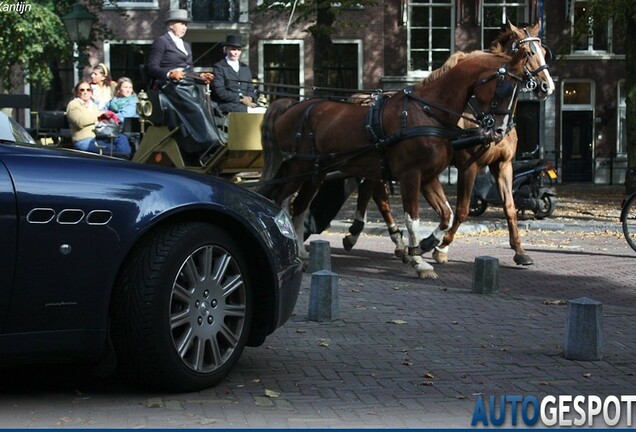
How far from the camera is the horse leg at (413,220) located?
12.1 metres

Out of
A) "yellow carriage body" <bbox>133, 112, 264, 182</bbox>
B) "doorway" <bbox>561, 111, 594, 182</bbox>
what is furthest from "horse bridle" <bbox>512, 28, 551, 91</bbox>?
"doorway" <bbox>561, 111, 594, 182</bbox>

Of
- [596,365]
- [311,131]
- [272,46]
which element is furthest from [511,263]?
[272,46]

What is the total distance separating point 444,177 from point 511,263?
78.4ft

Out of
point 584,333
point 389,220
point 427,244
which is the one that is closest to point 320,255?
point 427,244

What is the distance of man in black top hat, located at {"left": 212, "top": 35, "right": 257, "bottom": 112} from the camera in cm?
1412

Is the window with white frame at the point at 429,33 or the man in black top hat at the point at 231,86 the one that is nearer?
the man in black top hat at the point at 231,86

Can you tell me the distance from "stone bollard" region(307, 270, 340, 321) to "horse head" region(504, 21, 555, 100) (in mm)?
4097

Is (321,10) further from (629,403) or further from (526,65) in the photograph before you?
(629,403)

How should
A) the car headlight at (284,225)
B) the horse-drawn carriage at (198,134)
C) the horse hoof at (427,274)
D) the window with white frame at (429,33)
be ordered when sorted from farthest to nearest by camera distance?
the window with white frame at (429,33), the horse-drawn carriage at (198,134), the horse hoof at (427,274), the car headlight at (284,225)

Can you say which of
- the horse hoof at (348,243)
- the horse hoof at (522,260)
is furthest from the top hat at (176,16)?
the horse hoof at (522,260)

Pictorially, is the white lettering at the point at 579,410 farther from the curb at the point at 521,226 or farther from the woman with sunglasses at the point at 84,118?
the curb at the point at 521,226

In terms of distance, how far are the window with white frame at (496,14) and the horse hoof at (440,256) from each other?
93.5ft

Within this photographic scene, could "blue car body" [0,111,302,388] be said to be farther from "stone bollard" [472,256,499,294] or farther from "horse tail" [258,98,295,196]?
"horse tail" [258,98,295,196]

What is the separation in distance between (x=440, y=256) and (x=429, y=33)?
2857 cm
